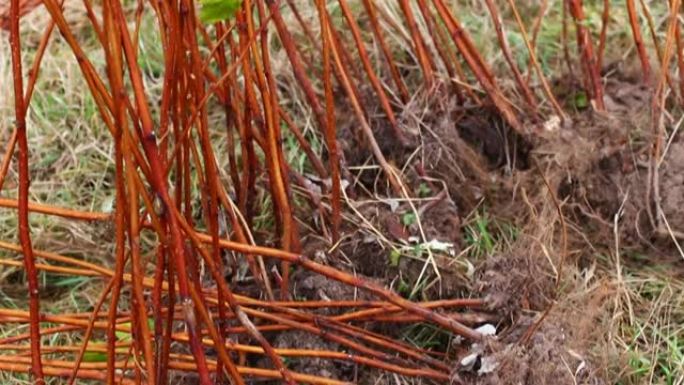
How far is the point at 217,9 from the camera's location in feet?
4.52

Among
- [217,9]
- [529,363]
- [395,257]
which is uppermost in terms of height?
[217,9]

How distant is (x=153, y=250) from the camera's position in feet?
6.97

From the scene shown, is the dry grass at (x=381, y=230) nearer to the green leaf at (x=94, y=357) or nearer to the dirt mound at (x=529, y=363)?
the dirt mound at (x=529, y=363)

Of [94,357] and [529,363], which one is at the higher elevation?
[94,357]

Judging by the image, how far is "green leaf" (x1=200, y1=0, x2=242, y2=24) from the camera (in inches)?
53.8

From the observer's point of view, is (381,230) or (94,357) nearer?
(94,357)

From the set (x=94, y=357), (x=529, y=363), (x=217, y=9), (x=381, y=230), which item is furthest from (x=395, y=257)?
(x=217, y=9)

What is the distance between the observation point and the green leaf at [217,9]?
137 centimetres

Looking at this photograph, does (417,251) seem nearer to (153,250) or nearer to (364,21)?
(153,250)

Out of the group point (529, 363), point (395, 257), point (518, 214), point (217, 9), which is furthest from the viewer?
point (518, 214)

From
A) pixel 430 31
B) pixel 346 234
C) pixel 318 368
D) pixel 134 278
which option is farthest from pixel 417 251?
pixel 134 278

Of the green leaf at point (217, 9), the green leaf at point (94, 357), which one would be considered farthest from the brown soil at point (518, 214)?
the green leaf at point (217, 9)

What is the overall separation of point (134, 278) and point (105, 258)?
2.67ft

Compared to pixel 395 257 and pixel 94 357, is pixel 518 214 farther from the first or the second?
pixel 94 357
